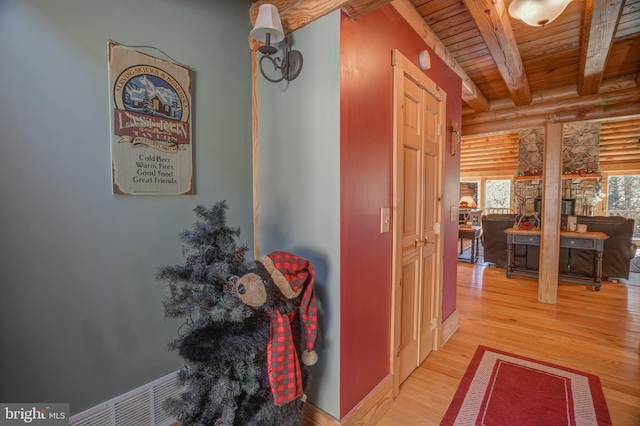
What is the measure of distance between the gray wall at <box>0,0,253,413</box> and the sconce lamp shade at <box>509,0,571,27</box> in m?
1.77

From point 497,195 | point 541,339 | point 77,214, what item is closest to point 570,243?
point 541,339

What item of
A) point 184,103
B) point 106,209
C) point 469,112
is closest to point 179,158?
point 184,103

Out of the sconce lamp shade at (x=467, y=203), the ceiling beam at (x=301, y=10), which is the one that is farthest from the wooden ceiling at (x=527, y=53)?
the sconce lamp shade at (x=467, y=203)

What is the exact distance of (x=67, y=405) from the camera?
48.3 inches

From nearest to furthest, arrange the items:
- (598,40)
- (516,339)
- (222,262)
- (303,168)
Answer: (222,262), (303,168), (598,40), (516,339)

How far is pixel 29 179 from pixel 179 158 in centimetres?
59

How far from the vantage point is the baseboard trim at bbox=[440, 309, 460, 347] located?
2.56 metres

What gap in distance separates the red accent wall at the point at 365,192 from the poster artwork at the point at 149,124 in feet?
2.88

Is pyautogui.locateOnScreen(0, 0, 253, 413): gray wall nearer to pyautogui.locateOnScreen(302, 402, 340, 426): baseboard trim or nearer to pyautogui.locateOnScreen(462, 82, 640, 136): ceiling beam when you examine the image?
pyautogui.locateOnScreen(302, 402, 340, 426): baseboard trim

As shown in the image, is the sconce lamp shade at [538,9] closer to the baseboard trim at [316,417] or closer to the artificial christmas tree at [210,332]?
the artificial christmas tree at [210,332]

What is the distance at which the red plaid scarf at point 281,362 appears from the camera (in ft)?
3.66

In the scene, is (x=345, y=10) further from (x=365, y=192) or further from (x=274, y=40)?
(x=365, y=192)

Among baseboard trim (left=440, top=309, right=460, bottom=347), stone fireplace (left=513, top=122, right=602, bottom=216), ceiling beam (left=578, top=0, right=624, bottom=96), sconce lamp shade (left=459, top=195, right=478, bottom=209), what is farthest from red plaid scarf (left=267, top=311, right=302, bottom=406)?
sconce lamp shade (left=459, top=195, right=478, bottom=209)

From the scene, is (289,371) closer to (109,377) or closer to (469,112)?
(109,377)
